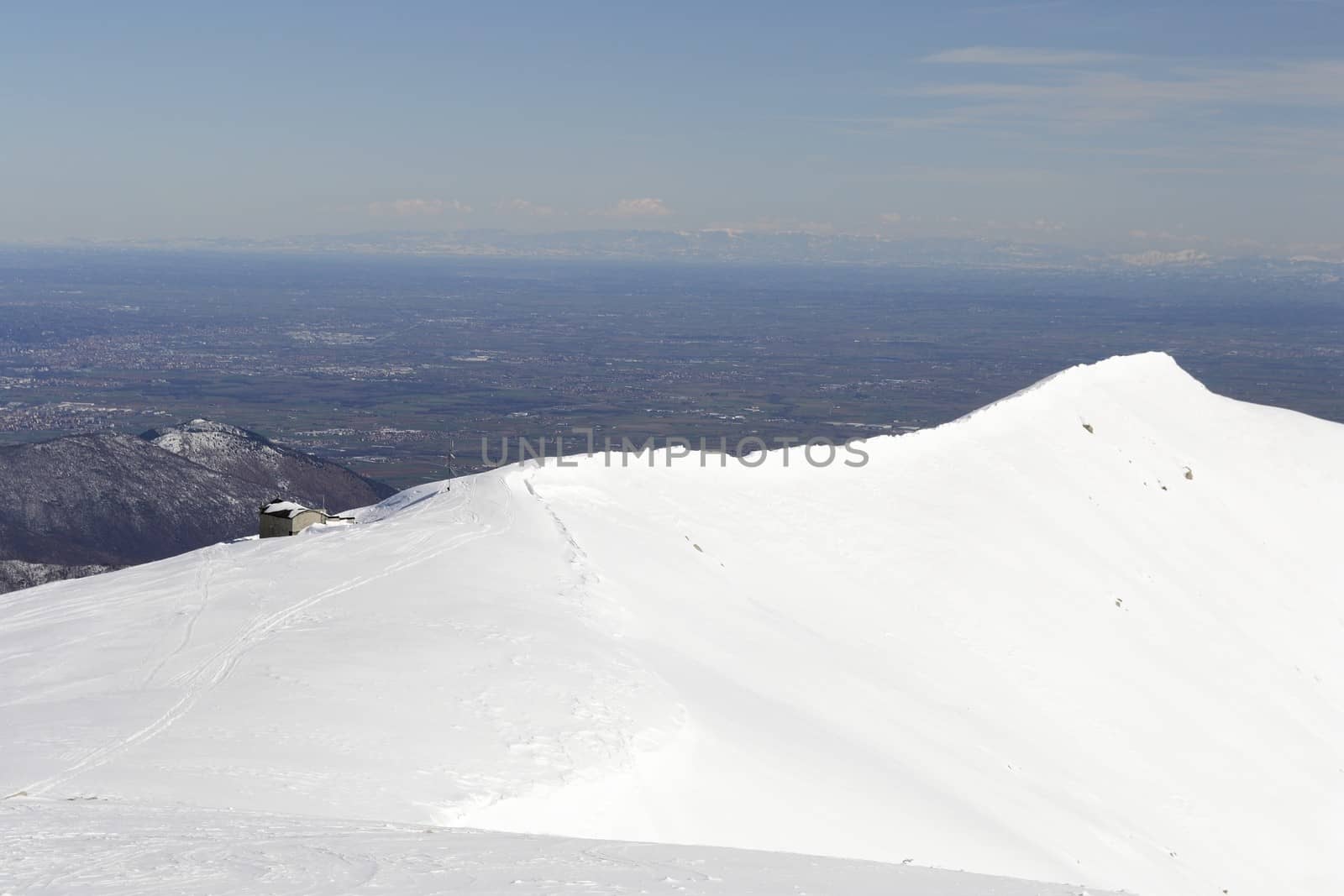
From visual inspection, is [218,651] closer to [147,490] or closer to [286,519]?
[286,519]

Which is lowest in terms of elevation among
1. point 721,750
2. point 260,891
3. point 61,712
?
point 721,750

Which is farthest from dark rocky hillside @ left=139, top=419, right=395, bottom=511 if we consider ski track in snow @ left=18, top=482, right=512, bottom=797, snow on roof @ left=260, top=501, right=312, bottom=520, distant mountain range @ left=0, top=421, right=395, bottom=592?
A: ski track in snow @ left=18, top=482, right=512, bottom=797

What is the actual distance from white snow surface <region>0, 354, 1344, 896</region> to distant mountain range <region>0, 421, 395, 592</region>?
218 feet

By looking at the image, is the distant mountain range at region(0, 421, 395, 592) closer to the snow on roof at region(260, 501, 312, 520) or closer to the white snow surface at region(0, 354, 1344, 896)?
the snow on roof at region(260, 501, 312, 520)

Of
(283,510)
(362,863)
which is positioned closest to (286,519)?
(283,510)

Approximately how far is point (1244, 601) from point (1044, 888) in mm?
35543

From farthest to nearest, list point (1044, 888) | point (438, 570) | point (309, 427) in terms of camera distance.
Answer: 1. point (309, 427)
2. point (438, 570)
3. point (1044, 888)

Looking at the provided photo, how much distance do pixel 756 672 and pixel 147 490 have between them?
329 feet

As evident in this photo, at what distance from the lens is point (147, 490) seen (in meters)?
116

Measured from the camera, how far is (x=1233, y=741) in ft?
118

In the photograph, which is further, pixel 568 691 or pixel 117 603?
pixel 117 603

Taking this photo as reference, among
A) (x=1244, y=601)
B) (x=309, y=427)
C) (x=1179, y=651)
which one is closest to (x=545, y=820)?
(x=1179, y=651)

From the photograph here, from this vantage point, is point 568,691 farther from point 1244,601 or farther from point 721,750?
point 1244,601

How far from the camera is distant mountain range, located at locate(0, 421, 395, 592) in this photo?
105 metres
